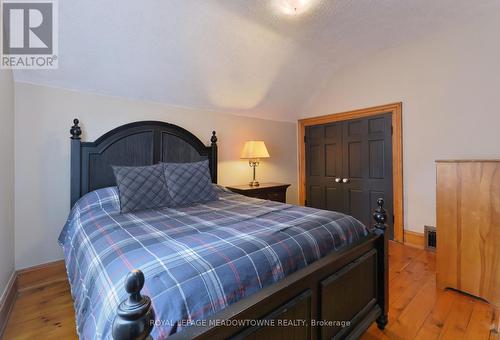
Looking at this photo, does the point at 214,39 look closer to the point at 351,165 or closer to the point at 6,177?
the point at 6,177

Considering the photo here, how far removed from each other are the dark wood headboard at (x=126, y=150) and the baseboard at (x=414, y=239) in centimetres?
275

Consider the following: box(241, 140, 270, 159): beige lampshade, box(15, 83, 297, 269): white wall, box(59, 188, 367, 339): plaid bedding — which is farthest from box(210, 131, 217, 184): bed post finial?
box(59, 188, 367, 339): plaid bedding

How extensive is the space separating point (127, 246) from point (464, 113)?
134 inches

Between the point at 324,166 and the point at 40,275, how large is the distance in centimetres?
375

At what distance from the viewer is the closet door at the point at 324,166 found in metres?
3.75

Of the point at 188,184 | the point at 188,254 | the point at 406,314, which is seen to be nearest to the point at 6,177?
the point at 188,184

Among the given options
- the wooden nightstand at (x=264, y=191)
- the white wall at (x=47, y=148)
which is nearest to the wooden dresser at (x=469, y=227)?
the wooden nightstand at (x=264, y=191)

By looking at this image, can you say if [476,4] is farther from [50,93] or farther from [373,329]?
[50,93]

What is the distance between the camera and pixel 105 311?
80 centimetres

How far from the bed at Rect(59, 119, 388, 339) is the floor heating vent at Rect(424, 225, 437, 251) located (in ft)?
5.62

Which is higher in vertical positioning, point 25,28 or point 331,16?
point 331,16

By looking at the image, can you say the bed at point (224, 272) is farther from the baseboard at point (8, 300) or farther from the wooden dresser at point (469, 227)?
A: the wooden dresser at point (469, 227)

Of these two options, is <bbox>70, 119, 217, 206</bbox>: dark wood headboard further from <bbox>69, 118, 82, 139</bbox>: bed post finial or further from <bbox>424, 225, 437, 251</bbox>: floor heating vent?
<bbox>424, 225, 437, 251</bbox>: floor heating vent

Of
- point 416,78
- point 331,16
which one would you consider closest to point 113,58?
point 331,16
